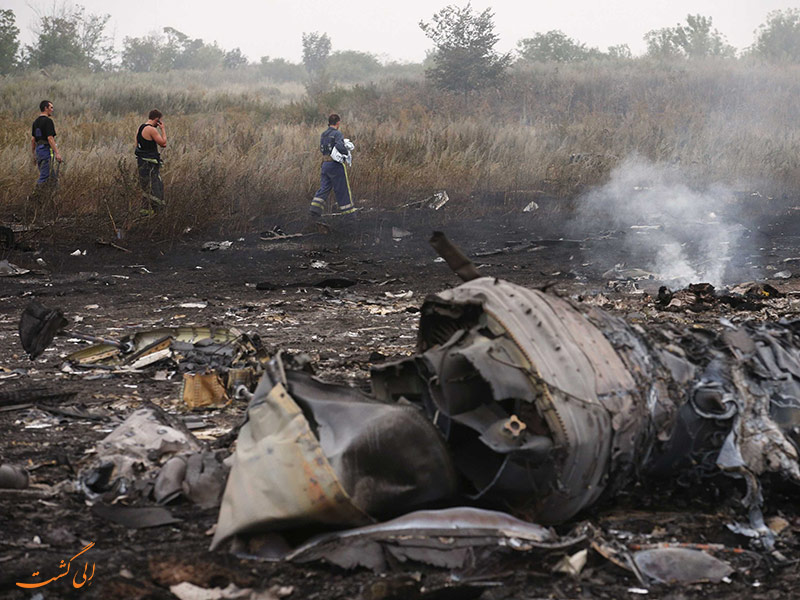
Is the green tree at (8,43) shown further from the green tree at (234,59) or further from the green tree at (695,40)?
the green tree at (695,40)

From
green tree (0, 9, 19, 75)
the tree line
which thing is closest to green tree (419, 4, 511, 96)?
the tree line

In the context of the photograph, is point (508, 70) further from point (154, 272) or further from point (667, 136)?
point (154, 272)

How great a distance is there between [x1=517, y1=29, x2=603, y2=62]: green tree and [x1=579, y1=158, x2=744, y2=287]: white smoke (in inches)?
791

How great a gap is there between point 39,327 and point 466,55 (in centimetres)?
1837

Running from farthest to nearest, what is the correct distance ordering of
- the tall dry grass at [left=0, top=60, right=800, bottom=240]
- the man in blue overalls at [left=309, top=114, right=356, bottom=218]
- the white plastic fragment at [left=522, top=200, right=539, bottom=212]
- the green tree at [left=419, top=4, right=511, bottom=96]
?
1. the green tree at [left=419, top=4, right=511, bottom=96]
2. the white plastic fragment at [left=522, top=200, right=539, bottom=212]
3. the man in blue overalls at [left=309, top=114, right=356, bottom=218]
4. the tall dry grass at [left=0, top=60, right=800, bottom=240]

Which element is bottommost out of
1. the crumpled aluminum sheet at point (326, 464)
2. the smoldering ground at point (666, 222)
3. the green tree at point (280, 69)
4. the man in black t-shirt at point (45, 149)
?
the smoldering ground at point (666, 222)

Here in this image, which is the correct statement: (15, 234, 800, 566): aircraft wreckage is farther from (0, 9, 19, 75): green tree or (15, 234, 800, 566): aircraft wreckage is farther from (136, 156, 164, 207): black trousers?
(0, 9, 19, 75): green tree

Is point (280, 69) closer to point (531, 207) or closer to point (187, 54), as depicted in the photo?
point (187, 54)

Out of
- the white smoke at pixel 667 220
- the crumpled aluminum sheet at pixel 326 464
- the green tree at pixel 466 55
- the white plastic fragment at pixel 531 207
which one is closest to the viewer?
the crumpled aluminum sheet at pixel 326 464

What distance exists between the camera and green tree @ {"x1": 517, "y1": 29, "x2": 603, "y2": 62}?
33969 mm

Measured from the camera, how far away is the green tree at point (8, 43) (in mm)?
27734

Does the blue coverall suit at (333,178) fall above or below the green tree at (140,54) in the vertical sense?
below

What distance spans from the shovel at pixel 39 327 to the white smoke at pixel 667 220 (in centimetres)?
593

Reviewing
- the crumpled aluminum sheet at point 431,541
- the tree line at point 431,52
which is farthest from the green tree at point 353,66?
the crumpled aluminum sheet at point 431,541
